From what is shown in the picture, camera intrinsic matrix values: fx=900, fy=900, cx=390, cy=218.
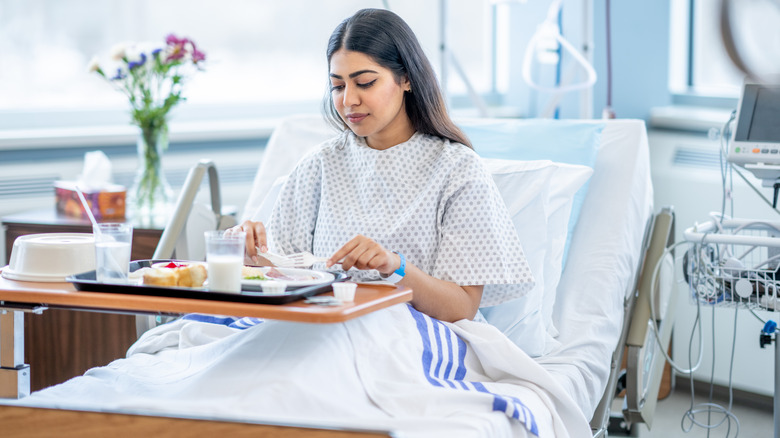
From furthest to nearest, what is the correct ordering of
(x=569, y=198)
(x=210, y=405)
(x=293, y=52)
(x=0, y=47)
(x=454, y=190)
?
(x=293, y=52), (x=0, y=47), (x=569, y=198), (x=454, y=190), (x=210, y=405)

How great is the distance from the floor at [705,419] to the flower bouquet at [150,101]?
1534 millimetres

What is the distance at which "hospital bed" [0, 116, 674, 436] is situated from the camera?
1.97 m

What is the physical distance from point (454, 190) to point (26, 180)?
1.82 meters

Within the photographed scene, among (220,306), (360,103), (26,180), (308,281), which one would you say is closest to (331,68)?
(360,103)

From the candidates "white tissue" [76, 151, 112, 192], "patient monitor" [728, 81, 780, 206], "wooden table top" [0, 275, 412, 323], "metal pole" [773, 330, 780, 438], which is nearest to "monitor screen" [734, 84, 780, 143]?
"patient monitor" [728, 81, 780, 206]

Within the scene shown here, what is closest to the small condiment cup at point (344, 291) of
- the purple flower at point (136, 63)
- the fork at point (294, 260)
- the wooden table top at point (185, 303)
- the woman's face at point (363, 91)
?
the wooden table top at point (185, 303)

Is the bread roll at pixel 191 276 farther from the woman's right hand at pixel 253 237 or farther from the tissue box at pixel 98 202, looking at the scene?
the tissue box at pixel 98 202

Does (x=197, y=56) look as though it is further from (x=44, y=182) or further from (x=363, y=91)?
(x=363, y=91)

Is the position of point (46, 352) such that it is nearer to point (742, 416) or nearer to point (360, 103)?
point (360, 103)

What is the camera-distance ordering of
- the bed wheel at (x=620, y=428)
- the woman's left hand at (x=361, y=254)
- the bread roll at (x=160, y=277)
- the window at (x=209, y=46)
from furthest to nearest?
the window at (x=209, y=46) < the bed wheel at (x=620, y=428) < the woman's left hand at (x=361, y=254) < the bread roll at (x=160, y=277)

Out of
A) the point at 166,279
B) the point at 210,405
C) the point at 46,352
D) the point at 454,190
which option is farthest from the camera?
the point at 46,352

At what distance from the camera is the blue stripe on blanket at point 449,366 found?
146 cm

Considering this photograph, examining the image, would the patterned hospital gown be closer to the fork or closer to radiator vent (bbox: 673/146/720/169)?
the fork

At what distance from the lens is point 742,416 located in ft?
9.34
